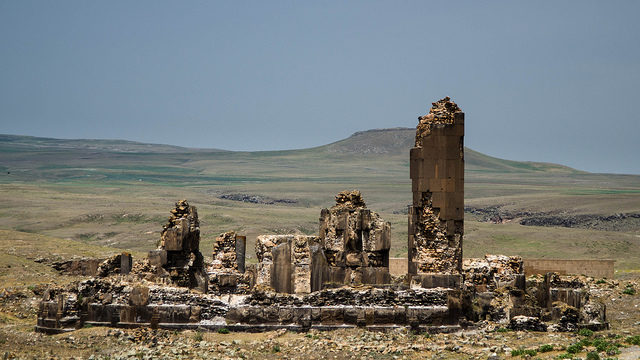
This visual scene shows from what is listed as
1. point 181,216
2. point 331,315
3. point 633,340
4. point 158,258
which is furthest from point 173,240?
point 633,340

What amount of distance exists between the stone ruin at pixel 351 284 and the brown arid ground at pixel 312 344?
1.89 feet

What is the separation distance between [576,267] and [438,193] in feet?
43.0

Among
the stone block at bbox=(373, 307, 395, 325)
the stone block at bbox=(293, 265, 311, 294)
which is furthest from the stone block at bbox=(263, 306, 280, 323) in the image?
the stone block at bbox=(373, 307, 395, 325)

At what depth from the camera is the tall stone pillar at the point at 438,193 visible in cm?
2786


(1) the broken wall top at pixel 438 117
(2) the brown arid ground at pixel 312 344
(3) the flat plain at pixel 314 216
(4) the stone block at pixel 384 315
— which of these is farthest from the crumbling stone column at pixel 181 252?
(3) the flat plain at pixel 314 216

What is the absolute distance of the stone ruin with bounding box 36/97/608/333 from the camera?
25.7m

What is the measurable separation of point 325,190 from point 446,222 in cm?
12293

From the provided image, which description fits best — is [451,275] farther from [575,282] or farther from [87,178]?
[87,178]

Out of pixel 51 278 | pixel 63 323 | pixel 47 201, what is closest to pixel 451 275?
pixel 63 323

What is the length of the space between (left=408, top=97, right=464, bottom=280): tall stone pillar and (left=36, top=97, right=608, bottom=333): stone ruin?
0.03 metres

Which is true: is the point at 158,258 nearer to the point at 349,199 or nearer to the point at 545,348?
the point at 349,199

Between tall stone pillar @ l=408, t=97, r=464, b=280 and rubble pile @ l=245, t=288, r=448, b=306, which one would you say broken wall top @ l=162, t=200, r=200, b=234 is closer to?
rubble pile @ l=245, t=288, r=448, b=306

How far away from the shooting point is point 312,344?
2388 centimetres

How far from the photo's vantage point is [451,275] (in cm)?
2703
